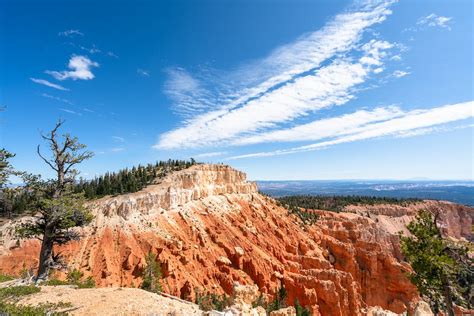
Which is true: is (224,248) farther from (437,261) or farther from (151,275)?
(437,261)

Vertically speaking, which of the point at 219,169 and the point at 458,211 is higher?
the point at 219,169

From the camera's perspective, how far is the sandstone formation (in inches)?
1665

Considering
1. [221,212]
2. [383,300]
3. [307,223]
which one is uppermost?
[221,212]

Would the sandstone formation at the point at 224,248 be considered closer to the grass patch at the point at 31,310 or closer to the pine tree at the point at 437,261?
the grass patch at the point at 31,310

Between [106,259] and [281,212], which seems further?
[281,212]

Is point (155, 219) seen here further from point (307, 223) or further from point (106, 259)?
point (307, 223)

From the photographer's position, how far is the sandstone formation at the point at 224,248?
42.3m

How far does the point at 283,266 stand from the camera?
60.9m

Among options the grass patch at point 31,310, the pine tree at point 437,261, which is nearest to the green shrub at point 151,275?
the grass patch at point 31,310

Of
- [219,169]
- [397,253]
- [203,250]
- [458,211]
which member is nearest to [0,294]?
[203,250]

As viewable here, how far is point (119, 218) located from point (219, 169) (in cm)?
3612

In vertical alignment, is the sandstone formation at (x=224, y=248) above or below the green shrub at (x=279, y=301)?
above

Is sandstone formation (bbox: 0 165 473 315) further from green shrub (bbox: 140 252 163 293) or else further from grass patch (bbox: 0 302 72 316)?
grass patch (bbox: 0 302 72 316)

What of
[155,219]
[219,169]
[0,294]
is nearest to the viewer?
[0,294]
